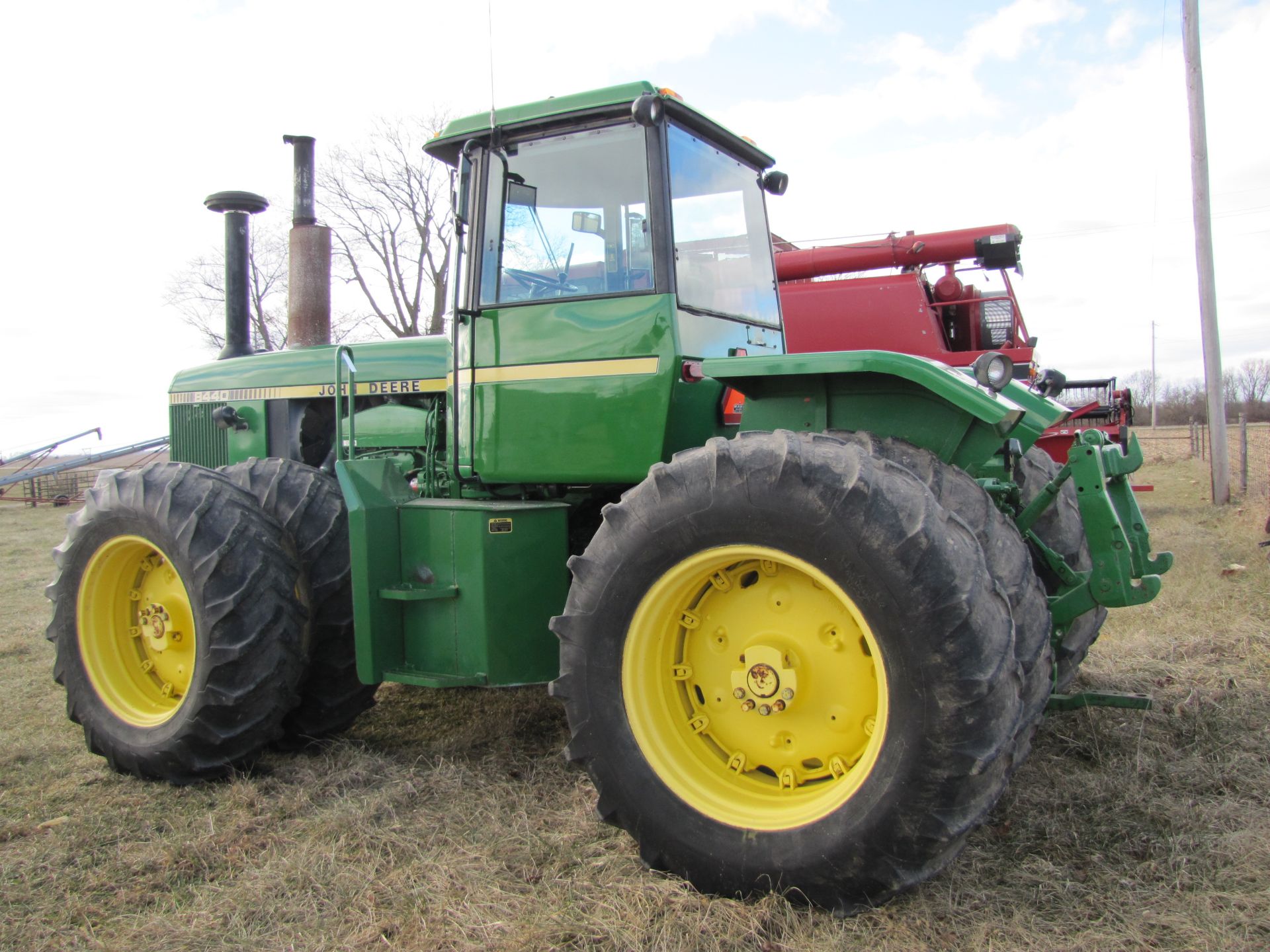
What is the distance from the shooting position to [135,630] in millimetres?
4137

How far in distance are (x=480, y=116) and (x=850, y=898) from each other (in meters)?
3.01

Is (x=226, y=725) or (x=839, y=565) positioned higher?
(x=839, y=565)

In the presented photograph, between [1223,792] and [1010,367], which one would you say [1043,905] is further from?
[1010,367]

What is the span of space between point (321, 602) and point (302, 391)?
1705mm

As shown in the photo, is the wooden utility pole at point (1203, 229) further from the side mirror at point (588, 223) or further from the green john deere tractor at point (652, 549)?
the side mirror at point (588, 223)

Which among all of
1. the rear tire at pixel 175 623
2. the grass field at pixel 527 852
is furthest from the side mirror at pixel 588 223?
the grass field at pixel 527 852

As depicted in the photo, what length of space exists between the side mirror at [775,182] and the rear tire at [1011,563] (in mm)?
1870

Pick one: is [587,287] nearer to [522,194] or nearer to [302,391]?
[522,194]

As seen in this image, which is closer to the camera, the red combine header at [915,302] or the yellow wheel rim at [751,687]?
the yellow wheel rim at [751,687]

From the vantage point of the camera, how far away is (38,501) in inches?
855

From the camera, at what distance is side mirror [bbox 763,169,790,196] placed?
4262 mm

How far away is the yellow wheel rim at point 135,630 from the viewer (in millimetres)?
3990

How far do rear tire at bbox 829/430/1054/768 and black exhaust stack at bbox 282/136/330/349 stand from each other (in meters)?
5.00

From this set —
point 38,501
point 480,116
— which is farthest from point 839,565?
point 38,501
